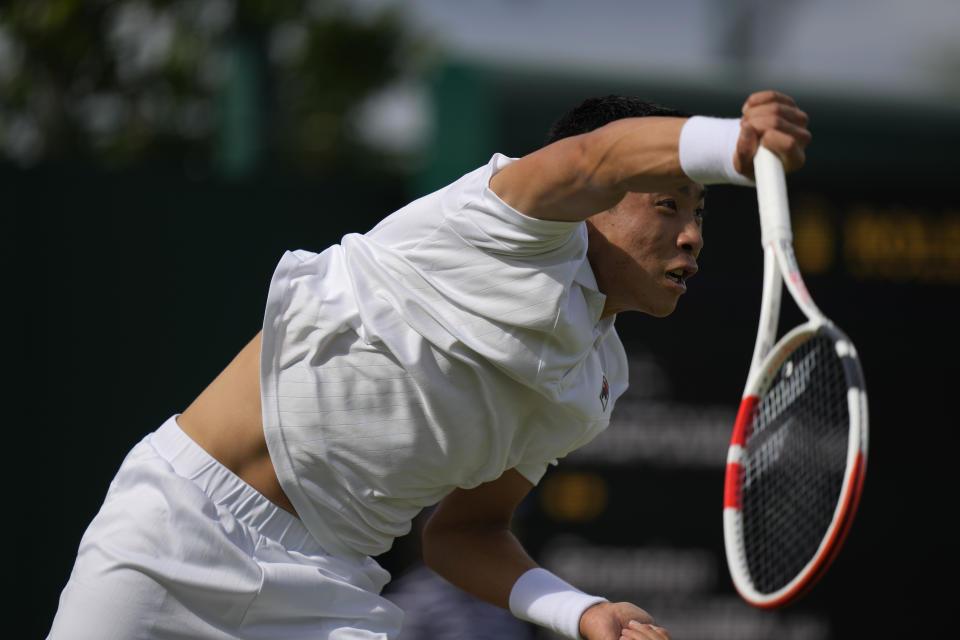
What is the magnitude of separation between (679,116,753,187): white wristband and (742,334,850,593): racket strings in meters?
0.48

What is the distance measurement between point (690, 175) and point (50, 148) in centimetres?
1121

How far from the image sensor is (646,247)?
8.71ft

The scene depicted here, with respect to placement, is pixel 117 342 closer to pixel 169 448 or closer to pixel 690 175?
pixel 169 448

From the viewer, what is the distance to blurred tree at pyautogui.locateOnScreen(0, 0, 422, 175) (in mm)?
11789

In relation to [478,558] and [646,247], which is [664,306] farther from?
[478,558]

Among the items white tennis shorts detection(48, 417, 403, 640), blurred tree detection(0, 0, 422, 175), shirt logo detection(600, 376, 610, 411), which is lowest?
blurred tree detection(0, 0, 422, 175)

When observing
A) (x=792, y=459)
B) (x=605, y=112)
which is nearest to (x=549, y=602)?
(x=605, y=112)

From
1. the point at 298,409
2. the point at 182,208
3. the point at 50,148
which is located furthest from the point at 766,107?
the point at 50,148

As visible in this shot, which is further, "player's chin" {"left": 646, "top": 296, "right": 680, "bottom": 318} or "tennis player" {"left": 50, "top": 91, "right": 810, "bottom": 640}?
"player's chin" {"left": 646, "top": 296, "right": 680, "bottom": 318}

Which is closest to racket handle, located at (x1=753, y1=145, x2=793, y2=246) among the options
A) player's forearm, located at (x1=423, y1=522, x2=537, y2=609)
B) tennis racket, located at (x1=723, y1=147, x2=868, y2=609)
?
tennis racket, located at (x1=723, y1=147, x2=868, y2=609)

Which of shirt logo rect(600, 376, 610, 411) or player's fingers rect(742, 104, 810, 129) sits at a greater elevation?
player's fingers rect(742, 104, 810, 129)

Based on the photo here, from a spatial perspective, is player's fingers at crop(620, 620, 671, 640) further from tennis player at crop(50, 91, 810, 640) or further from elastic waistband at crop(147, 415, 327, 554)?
elastic waistband at crop(147, 415, 327, 554)

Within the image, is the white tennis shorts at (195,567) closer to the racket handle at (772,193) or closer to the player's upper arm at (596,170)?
the player's upper arm at (596,170)

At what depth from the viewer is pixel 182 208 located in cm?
648
